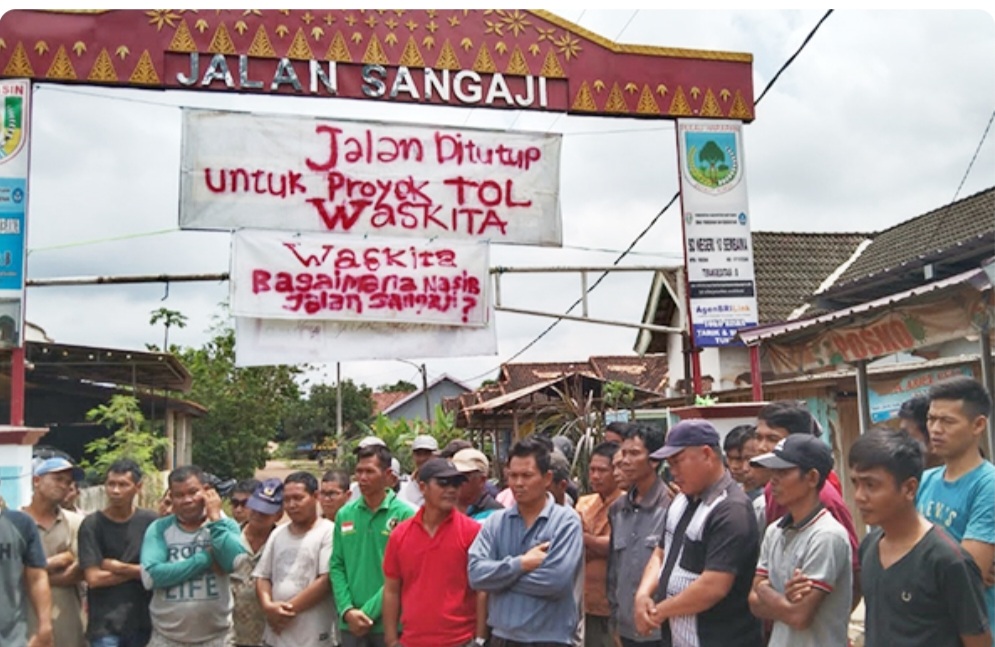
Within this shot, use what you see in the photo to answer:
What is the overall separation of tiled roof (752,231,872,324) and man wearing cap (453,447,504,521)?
1147 centimetres

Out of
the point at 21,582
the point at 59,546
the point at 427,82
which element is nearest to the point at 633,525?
the point at 21,582

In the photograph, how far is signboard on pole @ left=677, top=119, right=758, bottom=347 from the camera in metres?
8.52

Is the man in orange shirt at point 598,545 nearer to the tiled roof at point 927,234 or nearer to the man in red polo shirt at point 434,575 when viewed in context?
the man in red polo shirt at point 434,575

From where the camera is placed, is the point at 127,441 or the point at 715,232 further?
the point at 127,441

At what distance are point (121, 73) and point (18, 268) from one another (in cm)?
173

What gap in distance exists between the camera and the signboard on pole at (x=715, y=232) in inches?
335

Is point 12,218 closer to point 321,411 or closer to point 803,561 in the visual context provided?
point 803,561

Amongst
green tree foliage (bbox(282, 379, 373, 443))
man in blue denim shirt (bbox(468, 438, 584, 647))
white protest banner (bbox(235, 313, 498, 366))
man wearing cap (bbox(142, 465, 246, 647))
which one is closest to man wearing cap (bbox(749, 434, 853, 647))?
man in blue denim shirt (bbox(468, 438, 584, 647))

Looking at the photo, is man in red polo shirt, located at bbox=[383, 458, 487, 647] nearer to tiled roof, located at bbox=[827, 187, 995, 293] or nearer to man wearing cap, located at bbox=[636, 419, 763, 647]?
man wearing cap, located at bbox=[636, 419, 763, 647]

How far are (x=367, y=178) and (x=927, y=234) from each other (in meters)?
10.8

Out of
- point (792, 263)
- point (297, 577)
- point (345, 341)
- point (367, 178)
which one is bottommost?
point (297, 577)

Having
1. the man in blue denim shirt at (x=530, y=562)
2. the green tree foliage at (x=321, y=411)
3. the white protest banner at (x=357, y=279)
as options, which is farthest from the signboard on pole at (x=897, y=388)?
the green tree foliage at (x=321, y=411)

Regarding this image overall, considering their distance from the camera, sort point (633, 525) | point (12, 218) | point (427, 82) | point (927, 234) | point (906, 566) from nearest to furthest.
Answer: point (906, 566) → point (633, 525) → point (12, 218) → point (427, 82) → point (927, 234)

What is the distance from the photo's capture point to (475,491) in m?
5.44
